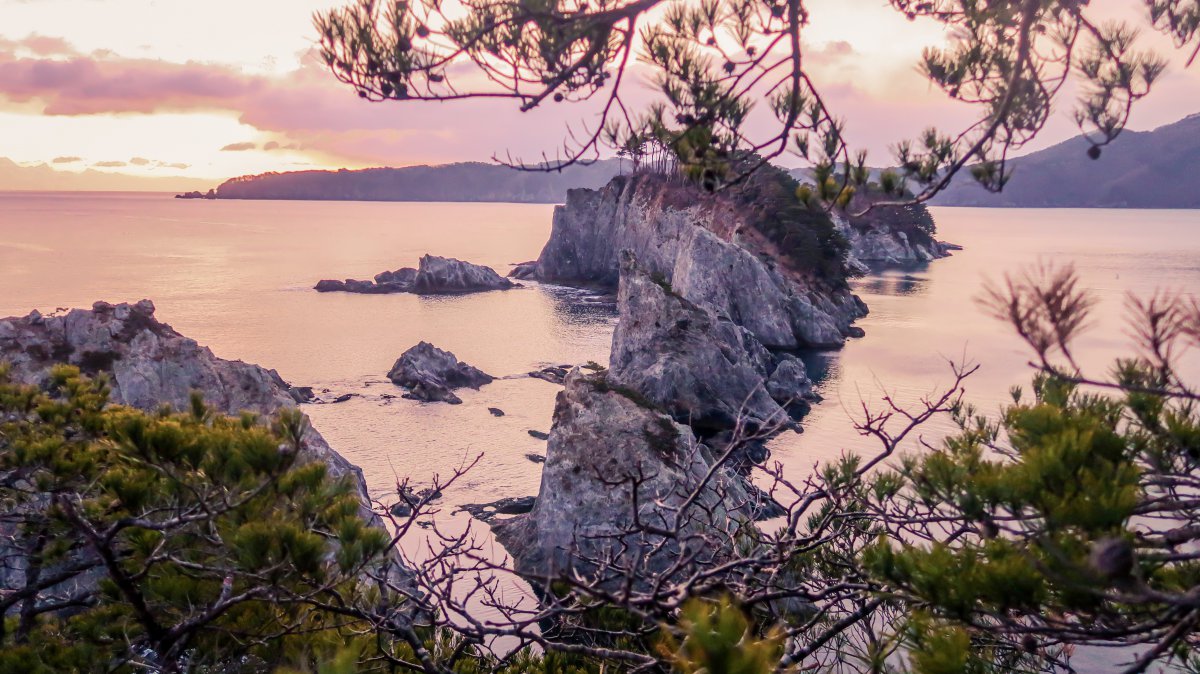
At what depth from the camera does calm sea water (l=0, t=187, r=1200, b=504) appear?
2831cm

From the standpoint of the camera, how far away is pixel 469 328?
54312mm

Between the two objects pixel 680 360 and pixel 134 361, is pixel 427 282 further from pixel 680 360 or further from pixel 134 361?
pixel 134 361

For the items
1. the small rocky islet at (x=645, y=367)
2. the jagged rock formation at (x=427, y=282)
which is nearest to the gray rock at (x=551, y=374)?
the small rocky islet at (x=645, y=367)

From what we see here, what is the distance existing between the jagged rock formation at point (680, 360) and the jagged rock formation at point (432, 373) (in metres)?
8.01

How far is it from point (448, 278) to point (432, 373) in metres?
40.0

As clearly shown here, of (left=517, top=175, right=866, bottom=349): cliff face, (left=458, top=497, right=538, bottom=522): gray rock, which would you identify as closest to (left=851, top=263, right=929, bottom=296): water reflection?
(left=517, top=175, right=866, bottom=349): cliff face

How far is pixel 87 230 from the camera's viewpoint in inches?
6255

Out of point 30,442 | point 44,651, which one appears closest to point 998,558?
Result: point 44,651

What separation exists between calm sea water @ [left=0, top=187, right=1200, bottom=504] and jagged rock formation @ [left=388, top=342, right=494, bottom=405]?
856 mm

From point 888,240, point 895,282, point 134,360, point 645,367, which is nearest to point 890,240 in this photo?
point 888,240

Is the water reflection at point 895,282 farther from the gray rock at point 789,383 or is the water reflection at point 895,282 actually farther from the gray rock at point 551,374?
the gray rock at point 551,374

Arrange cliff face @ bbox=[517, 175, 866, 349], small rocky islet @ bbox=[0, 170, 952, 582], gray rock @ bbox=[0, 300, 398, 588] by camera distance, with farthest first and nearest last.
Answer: cliff face @ bbox=[517, 175, 866, 349] → gray rock @ bbox=[0, 300, 398, 588] → small rocky islet @ bbox=[0, 170, 952, 582]

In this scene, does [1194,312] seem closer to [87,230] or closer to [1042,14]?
[1042,14]

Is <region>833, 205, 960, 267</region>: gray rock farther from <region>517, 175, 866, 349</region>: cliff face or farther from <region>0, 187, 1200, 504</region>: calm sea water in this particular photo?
<region>517, 175, 866, 349</region>: cliff face
